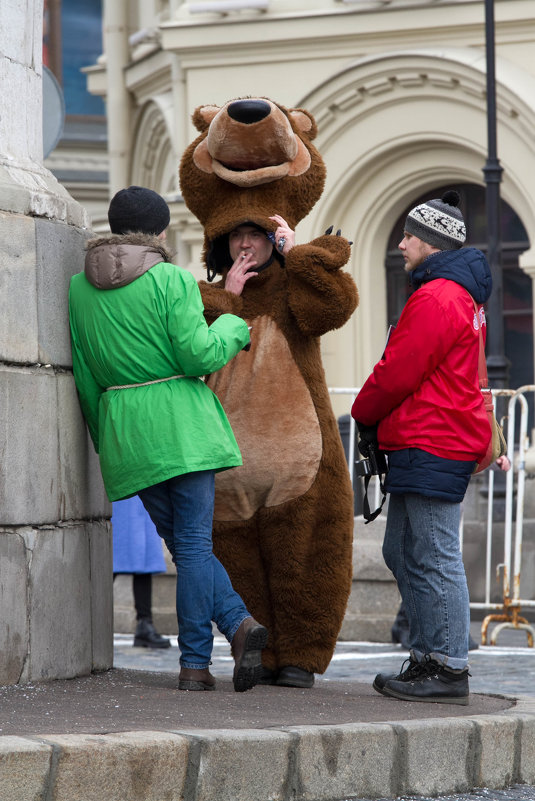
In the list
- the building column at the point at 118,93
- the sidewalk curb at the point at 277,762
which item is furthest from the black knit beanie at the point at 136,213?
the building column at the point at 118,93

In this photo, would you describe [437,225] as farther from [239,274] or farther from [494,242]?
[494,242]

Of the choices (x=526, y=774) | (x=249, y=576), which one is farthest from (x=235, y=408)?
(x=526, y=774)

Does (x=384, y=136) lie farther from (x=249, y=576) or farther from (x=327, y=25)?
(x=249, y=576)

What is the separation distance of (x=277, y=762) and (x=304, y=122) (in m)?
2.80

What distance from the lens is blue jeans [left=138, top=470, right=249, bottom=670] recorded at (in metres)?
5.36

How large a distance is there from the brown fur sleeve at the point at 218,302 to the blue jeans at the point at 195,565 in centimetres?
69

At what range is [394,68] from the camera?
14930 mm

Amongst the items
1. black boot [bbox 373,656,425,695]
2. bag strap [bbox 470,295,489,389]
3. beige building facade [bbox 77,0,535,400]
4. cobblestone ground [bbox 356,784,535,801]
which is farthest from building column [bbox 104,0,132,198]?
cobblestone ground [bbox 356,784,535,801]

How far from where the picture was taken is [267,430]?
5859 mm

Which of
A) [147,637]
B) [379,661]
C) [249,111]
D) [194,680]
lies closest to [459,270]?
[249,111]

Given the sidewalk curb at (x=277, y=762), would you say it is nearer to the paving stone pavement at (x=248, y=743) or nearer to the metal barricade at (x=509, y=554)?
the paving stone pavement at (x=248, y=743)

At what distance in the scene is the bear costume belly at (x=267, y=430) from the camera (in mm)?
5844

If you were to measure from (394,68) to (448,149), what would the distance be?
0.94m

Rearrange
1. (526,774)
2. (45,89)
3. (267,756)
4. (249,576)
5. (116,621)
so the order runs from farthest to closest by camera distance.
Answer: (116,621)
(45,89)
(249,576)
(526,774)
(267,756)
